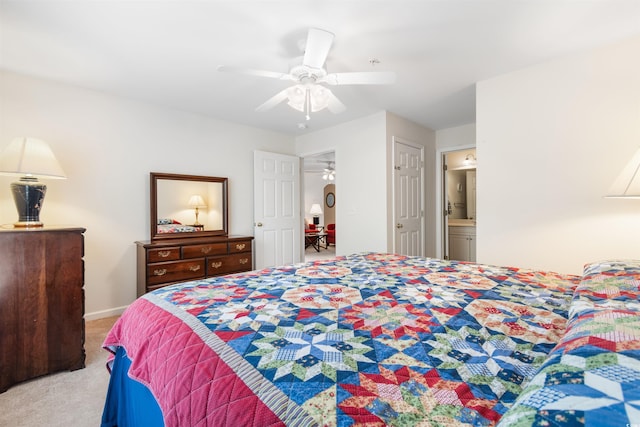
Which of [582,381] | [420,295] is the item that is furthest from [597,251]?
[582,381]

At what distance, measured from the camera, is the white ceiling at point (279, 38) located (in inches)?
71.3

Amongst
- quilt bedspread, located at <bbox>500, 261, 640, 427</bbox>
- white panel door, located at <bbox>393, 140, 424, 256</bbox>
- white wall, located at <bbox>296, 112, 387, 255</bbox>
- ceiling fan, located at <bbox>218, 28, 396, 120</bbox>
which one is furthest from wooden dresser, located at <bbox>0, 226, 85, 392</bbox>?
white panel door, located at <bbox>393, 140, 424, 256</bbox>

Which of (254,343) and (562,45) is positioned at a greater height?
(562,45)

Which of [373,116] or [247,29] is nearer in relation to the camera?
[247,29]

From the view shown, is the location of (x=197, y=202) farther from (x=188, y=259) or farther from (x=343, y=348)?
(x=343, y=348)

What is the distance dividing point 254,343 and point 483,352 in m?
0.66

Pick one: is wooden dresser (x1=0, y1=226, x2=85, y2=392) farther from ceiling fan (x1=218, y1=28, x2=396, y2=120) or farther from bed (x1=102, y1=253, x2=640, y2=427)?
ceiling fan (x1=218, y1=28, x2=396, y2=120)

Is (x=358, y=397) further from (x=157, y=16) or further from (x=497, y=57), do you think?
(x=497, y=57)

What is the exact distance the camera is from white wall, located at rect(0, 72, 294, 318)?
9.06ft

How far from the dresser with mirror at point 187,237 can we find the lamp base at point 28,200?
954 mm

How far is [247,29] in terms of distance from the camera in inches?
79.0

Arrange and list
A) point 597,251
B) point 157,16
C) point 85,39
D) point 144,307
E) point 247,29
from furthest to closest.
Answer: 1. point 597,251
2. point 85,39
3. point 247,29
4. point 157,16
5. point 144,307

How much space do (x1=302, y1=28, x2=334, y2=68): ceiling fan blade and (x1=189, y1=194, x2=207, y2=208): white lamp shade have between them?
2521mm

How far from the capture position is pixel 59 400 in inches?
70.4
